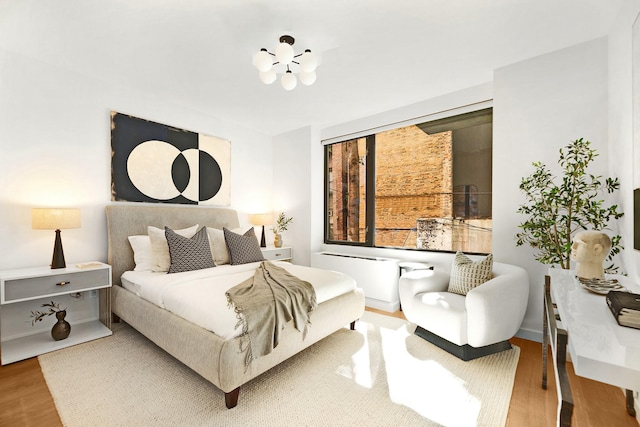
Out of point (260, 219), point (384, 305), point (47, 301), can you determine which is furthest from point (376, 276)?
point (47, 301)

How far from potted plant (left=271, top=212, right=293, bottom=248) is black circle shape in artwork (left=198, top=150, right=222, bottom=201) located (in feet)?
3.71

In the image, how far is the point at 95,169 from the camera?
308 cm

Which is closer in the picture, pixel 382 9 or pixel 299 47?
pixel 382 9

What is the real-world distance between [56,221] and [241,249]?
169 cm

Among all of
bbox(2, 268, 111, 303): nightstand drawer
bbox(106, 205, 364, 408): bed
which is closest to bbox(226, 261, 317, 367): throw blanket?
bbox(106, 205, 364, 408): bed

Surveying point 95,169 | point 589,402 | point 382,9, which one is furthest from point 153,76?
point 589,402

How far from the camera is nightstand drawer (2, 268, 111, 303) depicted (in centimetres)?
226

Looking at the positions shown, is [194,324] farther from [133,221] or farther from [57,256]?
[133,221]

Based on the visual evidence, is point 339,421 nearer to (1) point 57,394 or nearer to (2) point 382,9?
(1) point 57,394

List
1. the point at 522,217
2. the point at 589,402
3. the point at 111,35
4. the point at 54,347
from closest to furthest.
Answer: the point at 589,402
the point at 111,35
the point at 54,347
the point at 522,217

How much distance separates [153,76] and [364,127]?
2.68 metres

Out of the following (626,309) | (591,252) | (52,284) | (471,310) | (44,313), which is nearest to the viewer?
(626,309)

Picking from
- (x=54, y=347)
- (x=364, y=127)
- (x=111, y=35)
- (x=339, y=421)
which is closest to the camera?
(x=339, y=421)

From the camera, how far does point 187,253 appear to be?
2984mm
